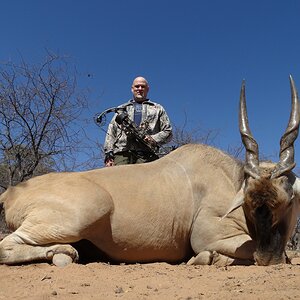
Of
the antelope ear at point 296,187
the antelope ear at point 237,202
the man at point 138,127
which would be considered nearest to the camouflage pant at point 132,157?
the man at point 138,127

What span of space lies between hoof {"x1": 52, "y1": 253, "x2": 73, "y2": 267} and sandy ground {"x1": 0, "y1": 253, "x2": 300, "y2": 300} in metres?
0.05

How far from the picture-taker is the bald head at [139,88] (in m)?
5.83

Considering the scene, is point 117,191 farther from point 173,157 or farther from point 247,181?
point 247,181

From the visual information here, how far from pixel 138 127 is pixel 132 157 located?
1.17 feet

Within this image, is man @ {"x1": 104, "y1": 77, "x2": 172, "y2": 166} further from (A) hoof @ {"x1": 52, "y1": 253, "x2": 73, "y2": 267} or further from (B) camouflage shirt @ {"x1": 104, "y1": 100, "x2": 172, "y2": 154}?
(A) hoof @ {"x1": 52, "y1": 253, "x2": 73, "y2": 267}

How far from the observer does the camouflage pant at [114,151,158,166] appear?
5.47 m

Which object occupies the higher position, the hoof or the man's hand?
the man's hand

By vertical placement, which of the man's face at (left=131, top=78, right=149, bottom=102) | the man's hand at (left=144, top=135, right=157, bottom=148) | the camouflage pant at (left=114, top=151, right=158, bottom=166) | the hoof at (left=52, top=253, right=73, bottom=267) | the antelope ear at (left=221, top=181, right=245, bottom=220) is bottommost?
the hoof at (left=52, top=253, right=73, bottom=267)

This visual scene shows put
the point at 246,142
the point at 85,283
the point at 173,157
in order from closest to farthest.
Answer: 1. the point at 85,283
2. the point at 246,142
3. the point at 173,157

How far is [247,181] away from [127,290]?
60.2 inches

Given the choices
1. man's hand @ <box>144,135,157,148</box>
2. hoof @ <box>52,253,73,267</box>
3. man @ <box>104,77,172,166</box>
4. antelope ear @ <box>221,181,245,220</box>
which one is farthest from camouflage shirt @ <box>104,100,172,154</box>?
hoof @ <box>52,253,73,267</box>

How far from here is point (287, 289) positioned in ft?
7.96

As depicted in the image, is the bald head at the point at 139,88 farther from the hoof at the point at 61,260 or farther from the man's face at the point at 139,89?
the hoof at the point at 61,260

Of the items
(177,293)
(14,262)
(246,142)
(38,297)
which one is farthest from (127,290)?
(246,142)
